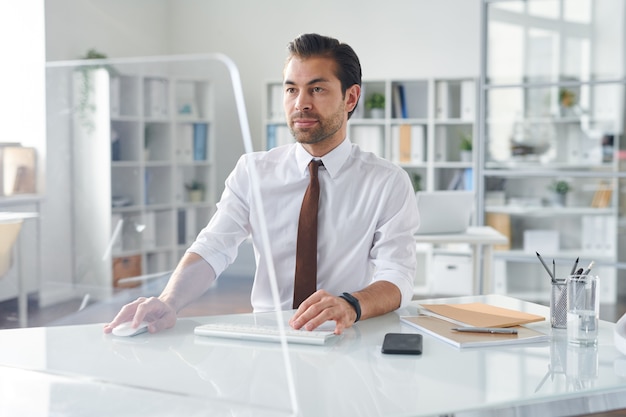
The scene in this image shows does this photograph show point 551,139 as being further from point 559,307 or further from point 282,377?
point 282,377

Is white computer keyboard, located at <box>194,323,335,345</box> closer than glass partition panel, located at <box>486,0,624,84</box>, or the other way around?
white computer keyboard, located at <box>194,323,335,345</box>

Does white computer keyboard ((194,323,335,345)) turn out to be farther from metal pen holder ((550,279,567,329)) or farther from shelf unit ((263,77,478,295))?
shelf unit ((263,77,478,295))

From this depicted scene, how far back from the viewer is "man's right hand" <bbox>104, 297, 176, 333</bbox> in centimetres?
99

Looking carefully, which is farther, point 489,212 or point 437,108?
point 437,108

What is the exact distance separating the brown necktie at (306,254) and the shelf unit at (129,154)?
0.72m

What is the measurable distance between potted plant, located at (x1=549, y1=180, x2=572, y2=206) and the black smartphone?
158 inches

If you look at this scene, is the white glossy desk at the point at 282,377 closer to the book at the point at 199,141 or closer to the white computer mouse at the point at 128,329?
the white computer mouse at the point at 128,329

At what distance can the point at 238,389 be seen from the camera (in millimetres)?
882

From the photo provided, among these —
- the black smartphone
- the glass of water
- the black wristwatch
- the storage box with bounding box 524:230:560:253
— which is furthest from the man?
the storage box with bounding box 524:230:560:253

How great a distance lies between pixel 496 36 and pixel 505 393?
14.3ft

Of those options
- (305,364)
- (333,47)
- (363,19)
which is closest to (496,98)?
(363,19)

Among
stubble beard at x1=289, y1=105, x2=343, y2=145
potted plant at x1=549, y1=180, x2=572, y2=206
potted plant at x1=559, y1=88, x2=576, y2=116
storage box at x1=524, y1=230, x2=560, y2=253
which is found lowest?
storage box at x1=524, y1=230, x2=560, y2=253

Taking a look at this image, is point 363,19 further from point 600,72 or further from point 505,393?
point 505,393

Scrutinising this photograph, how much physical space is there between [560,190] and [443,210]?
1850 mm
